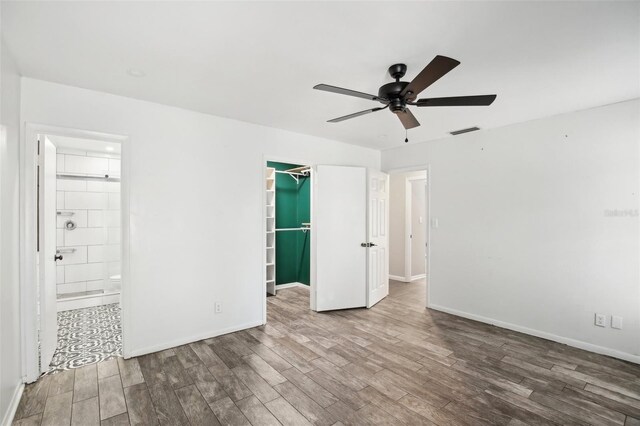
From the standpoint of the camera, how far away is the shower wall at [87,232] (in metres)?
4.39

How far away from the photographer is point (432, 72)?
174 cm

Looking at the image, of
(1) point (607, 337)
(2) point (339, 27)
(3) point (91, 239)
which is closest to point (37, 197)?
(3) point (91, 239)

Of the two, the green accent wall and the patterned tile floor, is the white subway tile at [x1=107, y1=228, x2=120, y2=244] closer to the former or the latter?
the patterned tile floor

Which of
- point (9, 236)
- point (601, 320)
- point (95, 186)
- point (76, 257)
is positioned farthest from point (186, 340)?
point (601, 320)

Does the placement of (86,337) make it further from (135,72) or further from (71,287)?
(135,72)

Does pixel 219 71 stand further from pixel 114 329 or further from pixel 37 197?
pixel 114 329

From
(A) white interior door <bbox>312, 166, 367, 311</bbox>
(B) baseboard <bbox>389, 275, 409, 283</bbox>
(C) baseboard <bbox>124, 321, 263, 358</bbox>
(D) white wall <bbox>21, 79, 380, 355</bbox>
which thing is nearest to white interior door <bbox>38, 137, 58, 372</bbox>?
(D) white wall <bbox>21, 79, 380, 355</bbox>

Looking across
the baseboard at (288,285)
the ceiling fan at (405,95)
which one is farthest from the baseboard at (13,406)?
the baseboard at (288,285)

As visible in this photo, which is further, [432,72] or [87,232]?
[87,232]

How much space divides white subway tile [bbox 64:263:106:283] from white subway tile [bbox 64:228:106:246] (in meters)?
0.35

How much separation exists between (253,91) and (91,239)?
3.88 m

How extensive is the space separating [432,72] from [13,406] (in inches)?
142

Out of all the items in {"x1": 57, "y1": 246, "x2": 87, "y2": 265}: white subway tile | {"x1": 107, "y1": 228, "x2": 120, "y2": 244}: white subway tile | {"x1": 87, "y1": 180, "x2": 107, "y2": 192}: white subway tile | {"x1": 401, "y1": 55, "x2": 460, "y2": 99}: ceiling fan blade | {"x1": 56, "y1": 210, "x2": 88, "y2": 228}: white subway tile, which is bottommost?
{"x1": 57, "y1": 246, "x2": 87, "y2": 265}: white subway tile

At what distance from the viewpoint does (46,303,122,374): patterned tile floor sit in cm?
281
